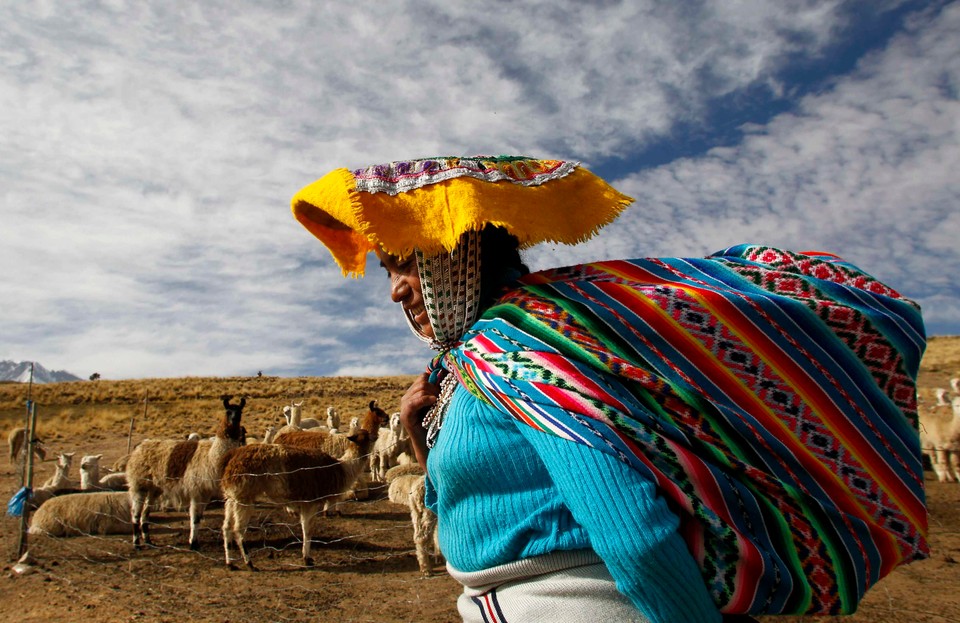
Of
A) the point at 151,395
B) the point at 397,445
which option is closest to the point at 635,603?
the point at 397,445

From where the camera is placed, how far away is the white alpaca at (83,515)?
380 inches

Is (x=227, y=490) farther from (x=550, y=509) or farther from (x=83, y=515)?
(x=550, y=509)

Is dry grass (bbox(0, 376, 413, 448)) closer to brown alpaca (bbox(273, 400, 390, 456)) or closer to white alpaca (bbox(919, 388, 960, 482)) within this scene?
brown alpaca (bbox(273, 400, 390, 456))

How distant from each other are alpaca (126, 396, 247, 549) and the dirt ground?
458 millimetres

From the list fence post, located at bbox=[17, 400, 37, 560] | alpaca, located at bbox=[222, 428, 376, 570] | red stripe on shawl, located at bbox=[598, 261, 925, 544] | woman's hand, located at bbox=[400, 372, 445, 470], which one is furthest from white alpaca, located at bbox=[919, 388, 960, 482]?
fence post, located at bbox=[17, 400, 37, 560]

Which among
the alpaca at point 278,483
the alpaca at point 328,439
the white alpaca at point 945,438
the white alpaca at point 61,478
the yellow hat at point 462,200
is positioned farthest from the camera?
the alpaca at point 328,439

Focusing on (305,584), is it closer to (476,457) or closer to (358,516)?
(358,516)

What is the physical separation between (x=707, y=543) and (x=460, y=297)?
83 centimetres

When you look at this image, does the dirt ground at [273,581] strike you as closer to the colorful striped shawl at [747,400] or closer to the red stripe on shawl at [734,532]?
the colorful striped shawl at [747,400]

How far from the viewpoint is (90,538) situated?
9.73 m

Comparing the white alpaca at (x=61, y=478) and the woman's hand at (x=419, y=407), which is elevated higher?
the woman's hand at (x=419, y=407)

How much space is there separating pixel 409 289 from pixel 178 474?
9.31m

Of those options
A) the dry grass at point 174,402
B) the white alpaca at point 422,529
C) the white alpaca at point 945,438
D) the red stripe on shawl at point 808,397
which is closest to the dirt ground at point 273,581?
the white alpaca at point 422,529

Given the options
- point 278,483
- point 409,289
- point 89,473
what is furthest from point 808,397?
point 89,473
